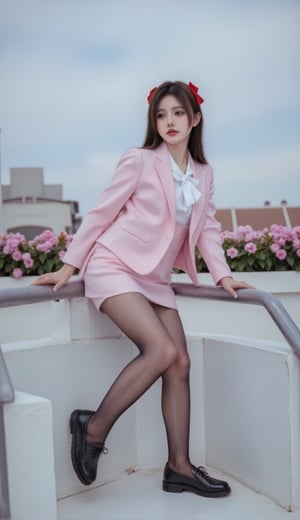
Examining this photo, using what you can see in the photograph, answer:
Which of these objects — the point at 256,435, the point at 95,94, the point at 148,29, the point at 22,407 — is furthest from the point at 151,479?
the point at 95,94

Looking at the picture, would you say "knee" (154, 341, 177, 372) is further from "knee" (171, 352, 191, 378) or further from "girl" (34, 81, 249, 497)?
"knee" (171, 352, 191, 378)

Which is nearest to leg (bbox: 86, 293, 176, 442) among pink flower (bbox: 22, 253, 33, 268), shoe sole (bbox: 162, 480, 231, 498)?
shoe sole (bbox: 162, 480, 231, 498)

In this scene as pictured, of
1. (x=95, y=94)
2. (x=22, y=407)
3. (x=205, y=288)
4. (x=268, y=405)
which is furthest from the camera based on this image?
(x=95, y=94)

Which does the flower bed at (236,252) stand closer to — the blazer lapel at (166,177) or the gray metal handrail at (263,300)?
the gray metal handrail at (263,300)

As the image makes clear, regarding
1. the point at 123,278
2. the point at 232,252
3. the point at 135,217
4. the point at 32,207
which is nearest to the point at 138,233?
the point at 135,217

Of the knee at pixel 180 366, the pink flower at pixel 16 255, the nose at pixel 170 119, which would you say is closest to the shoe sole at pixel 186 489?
the knee at pixel 180 366

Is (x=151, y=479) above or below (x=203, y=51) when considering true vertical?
below

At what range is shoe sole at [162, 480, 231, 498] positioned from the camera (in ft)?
7.70

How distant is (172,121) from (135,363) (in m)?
0.93

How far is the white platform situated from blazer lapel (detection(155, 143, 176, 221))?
1.03 m

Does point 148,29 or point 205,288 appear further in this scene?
point 148,29

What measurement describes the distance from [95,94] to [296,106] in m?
5.38

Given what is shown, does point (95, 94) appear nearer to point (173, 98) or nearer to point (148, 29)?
point (148, 29)

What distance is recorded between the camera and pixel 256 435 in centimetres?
237
